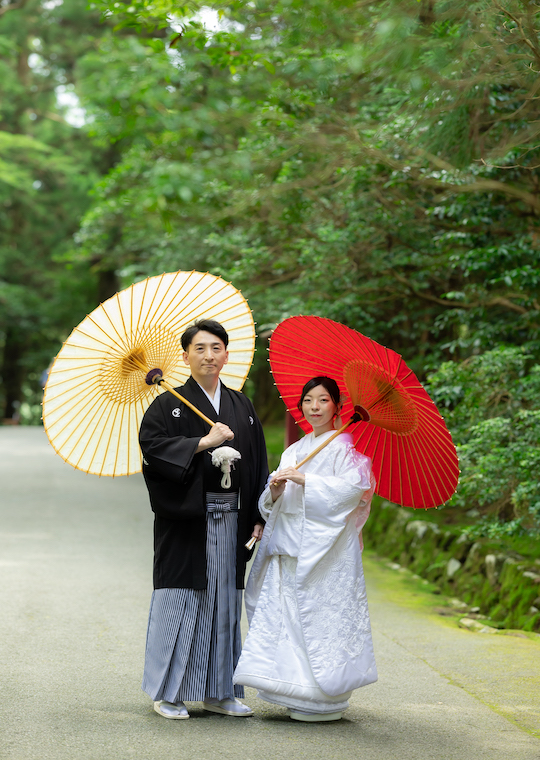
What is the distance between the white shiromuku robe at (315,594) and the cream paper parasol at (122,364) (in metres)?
0.81

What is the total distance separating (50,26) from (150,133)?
13.0 meters

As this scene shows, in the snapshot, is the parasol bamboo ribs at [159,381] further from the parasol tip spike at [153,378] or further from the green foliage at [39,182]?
the green foliage at [39,182]

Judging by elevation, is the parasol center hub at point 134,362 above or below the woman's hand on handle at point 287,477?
above

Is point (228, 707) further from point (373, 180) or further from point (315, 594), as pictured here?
point (373, 180)

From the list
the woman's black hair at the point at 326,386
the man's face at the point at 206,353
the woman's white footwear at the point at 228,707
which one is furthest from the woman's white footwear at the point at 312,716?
the man's face at the point at 206,353

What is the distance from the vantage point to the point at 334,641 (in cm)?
372

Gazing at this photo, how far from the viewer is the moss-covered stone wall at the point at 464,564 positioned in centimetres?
617

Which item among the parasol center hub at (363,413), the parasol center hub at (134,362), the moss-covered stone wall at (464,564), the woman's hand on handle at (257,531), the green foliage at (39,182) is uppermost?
the green foliage at (39,182)

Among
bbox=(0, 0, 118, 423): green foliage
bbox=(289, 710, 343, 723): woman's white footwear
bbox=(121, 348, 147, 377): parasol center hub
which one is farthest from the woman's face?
bbox=(0, 0, 118, 423): green foliage

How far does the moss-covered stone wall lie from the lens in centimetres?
617

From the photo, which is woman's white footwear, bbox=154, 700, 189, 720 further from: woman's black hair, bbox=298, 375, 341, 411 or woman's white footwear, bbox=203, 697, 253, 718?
woman's black hair, bbox=298, 375, 341, 411

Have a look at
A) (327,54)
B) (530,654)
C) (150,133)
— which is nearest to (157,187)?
(327,54)

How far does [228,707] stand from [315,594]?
71cm

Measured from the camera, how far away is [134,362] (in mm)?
4125
